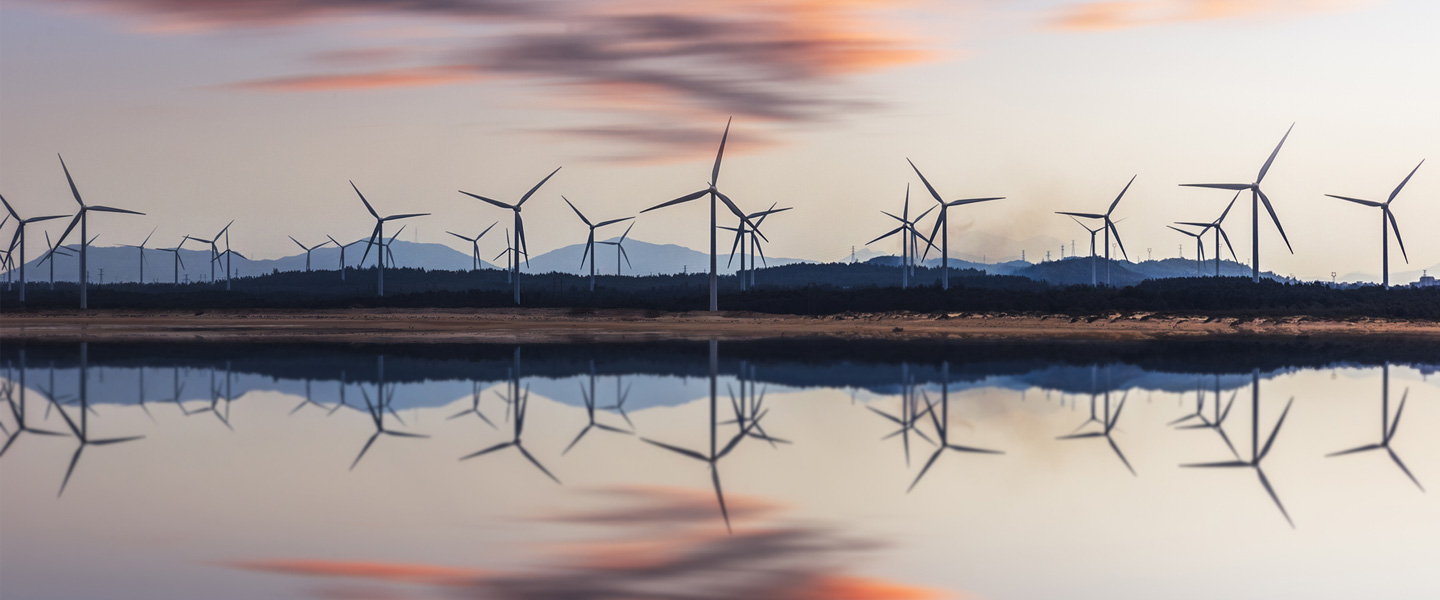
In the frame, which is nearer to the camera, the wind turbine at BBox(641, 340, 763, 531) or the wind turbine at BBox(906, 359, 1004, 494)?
the wind turbine at BBox(641, 340, 763, 531)

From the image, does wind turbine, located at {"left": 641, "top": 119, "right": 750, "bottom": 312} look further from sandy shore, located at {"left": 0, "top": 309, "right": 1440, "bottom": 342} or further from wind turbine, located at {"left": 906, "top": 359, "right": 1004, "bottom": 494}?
wind turbine, located at {"left": 906, "top": 359, "right": 1004, "bottom": 494}

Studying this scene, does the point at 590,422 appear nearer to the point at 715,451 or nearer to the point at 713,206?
the point at 715,451

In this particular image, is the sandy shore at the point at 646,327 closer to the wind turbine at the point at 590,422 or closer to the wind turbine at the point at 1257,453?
the wind turbine at the point at 590,422

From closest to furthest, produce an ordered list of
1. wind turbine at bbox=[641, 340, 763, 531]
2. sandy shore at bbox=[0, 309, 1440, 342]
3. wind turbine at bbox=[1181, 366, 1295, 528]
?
wind turbine at bbox=[641, 340, 763, 531] → wind turbine at bbox=[1181, 366, 1295, 528] → sandy shore at bbox=[0, 309, 1440, 342]

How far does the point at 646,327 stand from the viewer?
2447 inches

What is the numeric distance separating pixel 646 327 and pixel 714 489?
4792 centimetres

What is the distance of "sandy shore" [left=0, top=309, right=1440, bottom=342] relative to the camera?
52.1 metres

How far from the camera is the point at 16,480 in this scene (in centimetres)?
1458

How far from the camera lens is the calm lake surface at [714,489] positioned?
34.6ft

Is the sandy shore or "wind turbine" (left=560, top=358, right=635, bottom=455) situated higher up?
the sandy shore

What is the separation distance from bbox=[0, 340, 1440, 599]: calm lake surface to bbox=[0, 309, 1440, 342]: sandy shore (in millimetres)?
23933

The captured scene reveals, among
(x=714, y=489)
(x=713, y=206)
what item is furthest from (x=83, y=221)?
(x=714, y=489)

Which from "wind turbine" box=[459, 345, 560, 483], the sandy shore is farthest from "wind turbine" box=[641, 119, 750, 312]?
"wind turbine" box=[459, 345, 560, 483]

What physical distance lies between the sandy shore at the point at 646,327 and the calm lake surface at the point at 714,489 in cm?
2393
